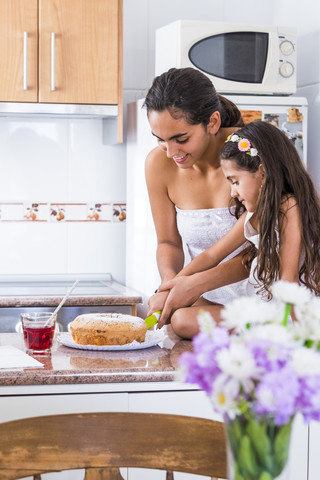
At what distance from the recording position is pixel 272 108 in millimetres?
2854

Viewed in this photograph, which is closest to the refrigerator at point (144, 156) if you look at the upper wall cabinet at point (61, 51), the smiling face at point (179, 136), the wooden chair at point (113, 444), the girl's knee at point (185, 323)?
the upper wall cabinet at point (61, 51)

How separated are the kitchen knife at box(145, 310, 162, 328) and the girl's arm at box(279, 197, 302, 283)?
331 mm

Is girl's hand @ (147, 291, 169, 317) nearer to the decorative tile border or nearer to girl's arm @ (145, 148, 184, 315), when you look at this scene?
girl's arm @ (145, 148, 184, 315)

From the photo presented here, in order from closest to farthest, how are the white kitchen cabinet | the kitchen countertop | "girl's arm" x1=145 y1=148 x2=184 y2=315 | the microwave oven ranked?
the white kitchen cabinet → "girl's arm" x1=145 y1=148 x2=184 y2=315 → the kitchen countertop → the microwave oven

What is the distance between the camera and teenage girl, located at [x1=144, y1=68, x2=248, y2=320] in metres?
2.06

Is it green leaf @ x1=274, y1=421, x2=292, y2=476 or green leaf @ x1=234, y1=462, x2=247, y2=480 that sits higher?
green leaf @ x1=274, y1=421, x2=292, y2=476

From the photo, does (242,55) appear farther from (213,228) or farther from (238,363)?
(238,363)

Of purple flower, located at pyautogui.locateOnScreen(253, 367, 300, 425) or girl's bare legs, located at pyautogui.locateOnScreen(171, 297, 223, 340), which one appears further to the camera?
girl's bare legs, located at pyautogui.locateOnScreen(171, 297, 223, 340)

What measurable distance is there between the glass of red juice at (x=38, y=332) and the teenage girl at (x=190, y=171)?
0.38 metres

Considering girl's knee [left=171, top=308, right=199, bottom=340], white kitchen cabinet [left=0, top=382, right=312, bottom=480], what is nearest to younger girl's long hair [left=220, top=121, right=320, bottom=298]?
girl's knee [left=171, top=308, right=199, bottom=340]

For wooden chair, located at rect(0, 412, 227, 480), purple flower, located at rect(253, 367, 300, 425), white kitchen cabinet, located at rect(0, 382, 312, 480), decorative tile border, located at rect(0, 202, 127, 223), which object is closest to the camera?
purple flower, located at rect(253, 367, 300, 425)

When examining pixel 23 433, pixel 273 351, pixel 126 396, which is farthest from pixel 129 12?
pixel 273 351

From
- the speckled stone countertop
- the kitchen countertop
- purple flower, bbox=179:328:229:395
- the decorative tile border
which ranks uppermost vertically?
purple flower, bbox=179:328:229:395

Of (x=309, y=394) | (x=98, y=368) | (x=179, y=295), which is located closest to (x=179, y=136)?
(x=179, y=295)
